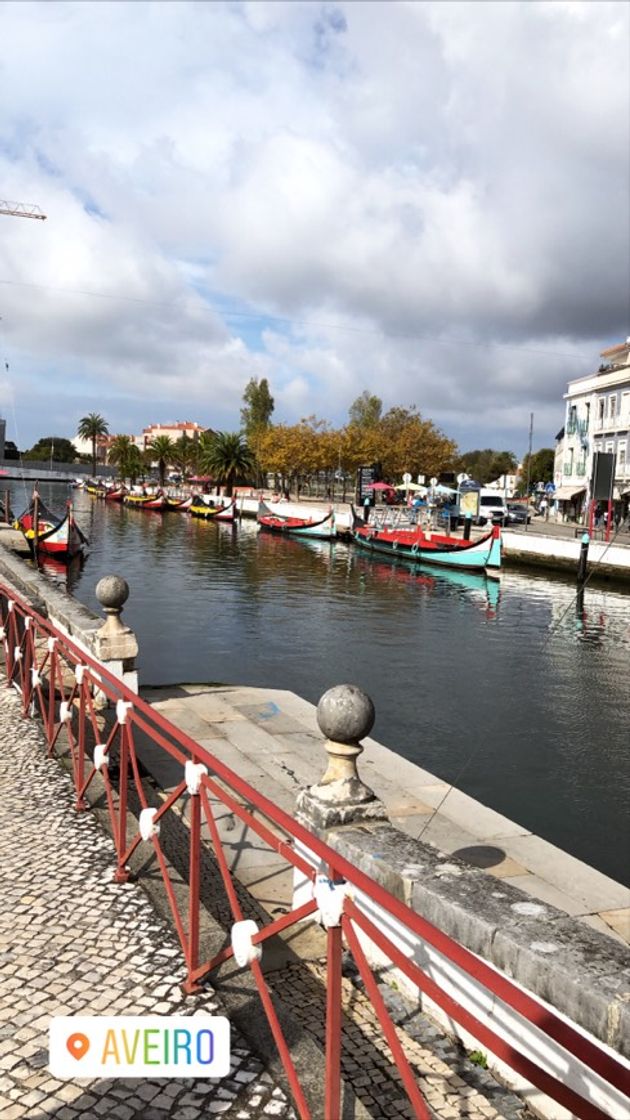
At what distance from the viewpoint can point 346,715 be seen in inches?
179

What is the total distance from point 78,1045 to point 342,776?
6.83 ft

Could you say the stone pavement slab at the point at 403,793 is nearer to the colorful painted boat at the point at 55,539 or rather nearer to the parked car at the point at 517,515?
the colorful painted boat at the point at 55,539

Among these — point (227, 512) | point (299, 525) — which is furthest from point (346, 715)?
point (227, 512)

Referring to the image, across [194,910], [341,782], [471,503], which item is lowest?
[194,910]

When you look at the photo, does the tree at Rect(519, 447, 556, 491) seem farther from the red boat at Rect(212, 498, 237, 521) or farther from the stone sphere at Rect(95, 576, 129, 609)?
the stone sphere at Rect(95, 576, 129, 609)

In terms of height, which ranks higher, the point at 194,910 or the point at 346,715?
the point at 346,715

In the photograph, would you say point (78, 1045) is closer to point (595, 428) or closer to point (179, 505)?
point (595, 428)

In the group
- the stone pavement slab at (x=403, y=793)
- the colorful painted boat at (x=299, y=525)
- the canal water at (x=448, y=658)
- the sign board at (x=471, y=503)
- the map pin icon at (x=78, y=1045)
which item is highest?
the sign board at (x=471, y=503)

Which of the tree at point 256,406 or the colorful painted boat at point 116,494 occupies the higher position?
the tree at point 256,406

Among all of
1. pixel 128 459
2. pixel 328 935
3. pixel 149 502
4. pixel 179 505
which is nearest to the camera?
pixel 328 935

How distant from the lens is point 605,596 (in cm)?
3244

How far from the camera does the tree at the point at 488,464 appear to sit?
137 meters

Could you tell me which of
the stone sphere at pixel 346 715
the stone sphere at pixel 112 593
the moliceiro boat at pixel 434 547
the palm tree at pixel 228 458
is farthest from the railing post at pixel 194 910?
the palm tree at pixel 228 458

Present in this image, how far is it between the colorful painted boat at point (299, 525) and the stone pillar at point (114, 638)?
1752 inches
